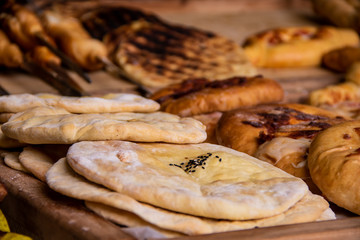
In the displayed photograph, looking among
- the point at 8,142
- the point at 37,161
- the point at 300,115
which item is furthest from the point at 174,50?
the point at 37,161

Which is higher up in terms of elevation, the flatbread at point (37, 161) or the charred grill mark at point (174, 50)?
the flatbread at point (37, 161)

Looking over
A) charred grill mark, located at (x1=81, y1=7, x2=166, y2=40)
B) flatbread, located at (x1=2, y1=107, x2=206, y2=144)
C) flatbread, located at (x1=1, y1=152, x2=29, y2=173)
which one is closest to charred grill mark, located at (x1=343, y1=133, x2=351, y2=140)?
flatbread, located at (x1=2, y1=107, x2=206, y2=144)

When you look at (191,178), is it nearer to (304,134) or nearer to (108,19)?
(304,134)

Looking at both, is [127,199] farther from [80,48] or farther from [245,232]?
[80,48]

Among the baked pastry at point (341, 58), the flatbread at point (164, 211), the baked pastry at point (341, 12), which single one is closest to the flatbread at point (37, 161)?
the flatbread at point (164, 211)

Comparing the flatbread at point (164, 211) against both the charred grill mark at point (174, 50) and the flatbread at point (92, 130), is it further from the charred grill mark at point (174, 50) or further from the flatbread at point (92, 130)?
the charred grill mark at point (174, 50)

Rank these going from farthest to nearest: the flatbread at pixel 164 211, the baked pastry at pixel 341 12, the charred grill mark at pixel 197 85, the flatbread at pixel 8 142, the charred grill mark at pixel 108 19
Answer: the baked pastry at pixel 341 12 → the charred grill mark at pixel 108 19 → the charred grill mark at pixel 197 85 → the flatbread at pixel 8 142 → the flatbread at pixel 164 211
